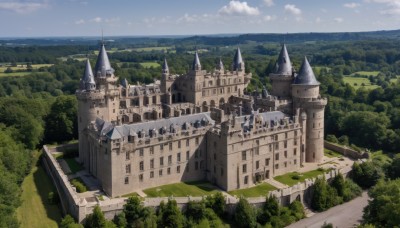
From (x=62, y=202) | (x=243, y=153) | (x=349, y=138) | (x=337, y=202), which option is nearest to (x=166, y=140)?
(x=243, y=153)

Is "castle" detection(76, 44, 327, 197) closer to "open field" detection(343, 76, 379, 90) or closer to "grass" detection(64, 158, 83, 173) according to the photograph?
"grass" detection(64, 158, 83, 173)

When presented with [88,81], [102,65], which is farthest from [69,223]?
[102,65]

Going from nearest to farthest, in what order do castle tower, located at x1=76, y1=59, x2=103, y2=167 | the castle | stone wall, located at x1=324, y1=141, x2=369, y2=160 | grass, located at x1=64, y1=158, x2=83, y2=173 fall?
the castle
castle tower, located at x1=76, y1=59, x2=103, y2=167
grass, located at x1=64, y1=158, x2=83, y2=173
stone wall, located at x1=324, y1=141, x2=369, y2=160

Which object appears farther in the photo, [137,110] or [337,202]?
[137,110]

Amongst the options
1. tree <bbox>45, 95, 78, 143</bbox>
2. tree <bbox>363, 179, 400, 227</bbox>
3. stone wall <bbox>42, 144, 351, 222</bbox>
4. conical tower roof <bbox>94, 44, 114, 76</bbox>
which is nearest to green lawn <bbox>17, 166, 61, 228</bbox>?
stone wall <bbox>42, 144, 351, 222</bbox>

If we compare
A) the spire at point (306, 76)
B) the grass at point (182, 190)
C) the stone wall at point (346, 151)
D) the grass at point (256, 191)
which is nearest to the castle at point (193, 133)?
the spire at point (306, 76)

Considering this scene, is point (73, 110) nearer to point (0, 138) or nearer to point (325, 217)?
point (0, 138)
